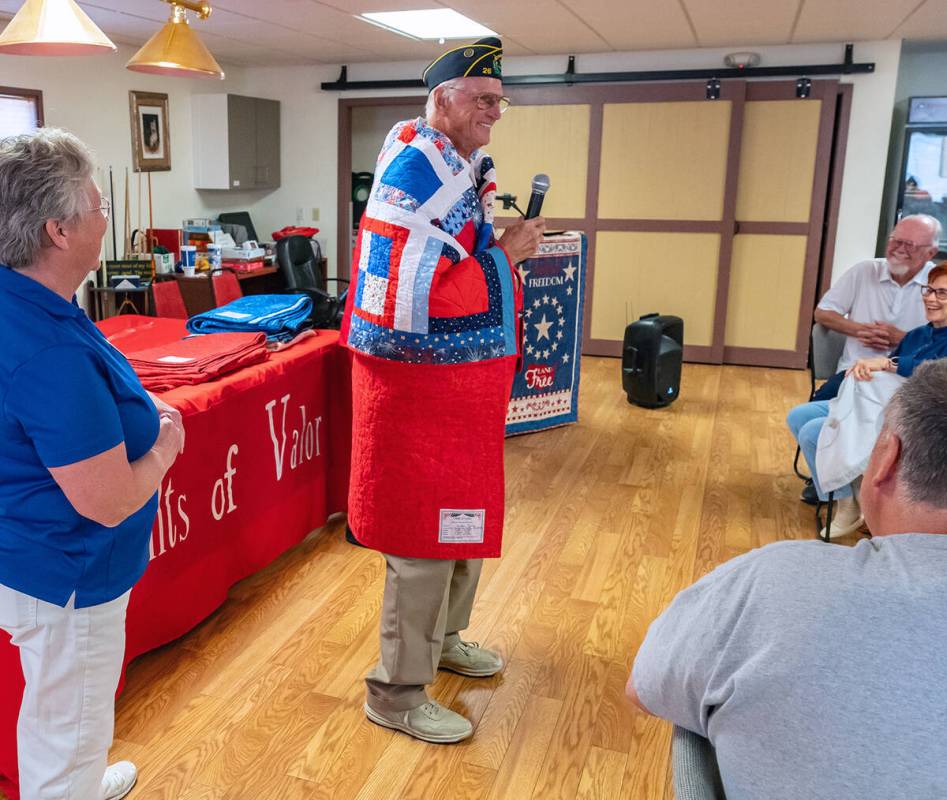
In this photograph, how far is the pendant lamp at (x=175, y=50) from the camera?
3.26m

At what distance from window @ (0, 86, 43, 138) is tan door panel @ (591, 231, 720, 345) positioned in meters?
4.35

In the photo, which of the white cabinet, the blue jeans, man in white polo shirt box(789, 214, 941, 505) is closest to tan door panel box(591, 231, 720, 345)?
man in white polo shirt box(789, 214, 941, 505)

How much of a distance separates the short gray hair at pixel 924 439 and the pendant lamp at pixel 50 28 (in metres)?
2.55

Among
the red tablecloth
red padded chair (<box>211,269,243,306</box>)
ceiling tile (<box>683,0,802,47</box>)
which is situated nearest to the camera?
the red tablecloth

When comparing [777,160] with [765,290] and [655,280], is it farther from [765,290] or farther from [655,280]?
[655,280]

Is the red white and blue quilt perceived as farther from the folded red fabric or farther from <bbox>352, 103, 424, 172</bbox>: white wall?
<bbox>352, 103, 424, 172</bbox>: white wall

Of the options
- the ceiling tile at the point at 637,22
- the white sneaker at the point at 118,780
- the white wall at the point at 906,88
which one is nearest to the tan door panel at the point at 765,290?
the white wall at the point at 906,88

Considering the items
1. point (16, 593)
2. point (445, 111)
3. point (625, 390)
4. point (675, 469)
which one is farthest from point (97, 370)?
point (625, 390)

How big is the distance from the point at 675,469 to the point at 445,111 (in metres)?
2.83

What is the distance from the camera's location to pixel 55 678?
1.47 metres

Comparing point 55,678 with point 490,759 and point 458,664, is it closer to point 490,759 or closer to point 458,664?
point 490,759

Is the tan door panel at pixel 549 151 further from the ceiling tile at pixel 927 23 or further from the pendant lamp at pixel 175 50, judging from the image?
the pendant lamp at pixel 175 50

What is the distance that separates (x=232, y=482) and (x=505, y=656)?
1026mm

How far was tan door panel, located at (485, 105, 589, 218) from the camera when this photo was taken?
7.00 meters
